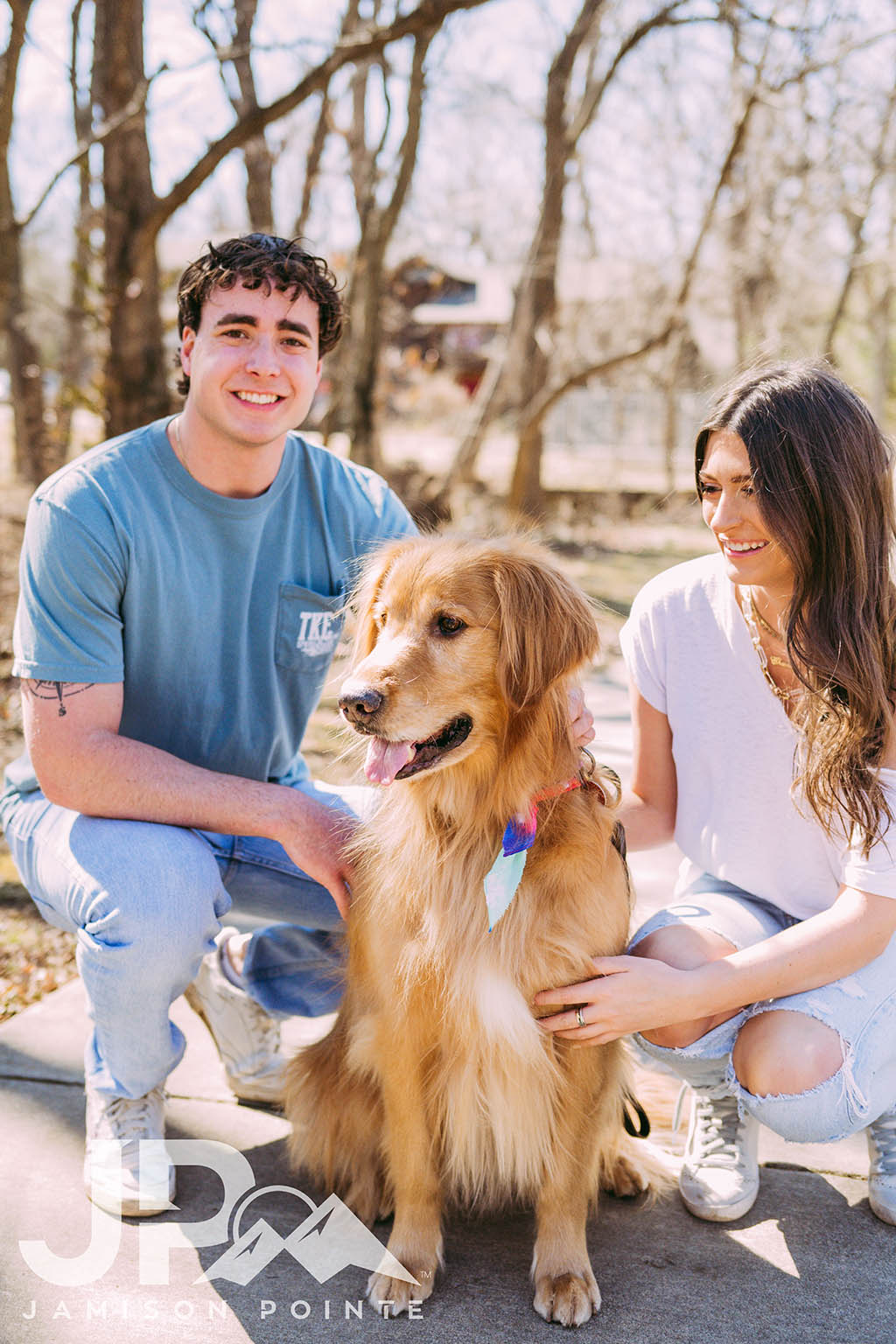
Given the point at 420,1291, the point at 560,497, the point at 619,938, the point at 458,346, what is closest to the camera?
the point at 420,1291

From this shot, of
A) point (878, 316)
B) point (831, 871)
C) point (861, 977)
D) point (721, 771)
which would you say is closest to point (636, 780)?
point (721, 771)

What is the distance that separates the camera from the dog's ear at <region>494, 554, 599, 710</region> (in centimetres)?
219

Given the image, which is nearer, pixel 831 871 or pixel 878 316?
pixel 831 871

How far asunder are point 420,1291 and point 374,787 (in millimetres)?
1002

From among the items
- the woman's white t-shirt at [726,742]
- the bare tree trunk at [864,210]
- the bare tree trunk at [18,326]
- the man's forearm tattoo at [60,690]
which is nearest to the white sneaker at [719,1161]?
the woman's white t-shirt at [726,742]

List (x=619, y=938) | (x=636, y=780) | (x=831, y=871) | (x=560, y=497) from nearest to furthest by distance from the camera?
1. (x=619, y=938)
2. (x=831, y=871)
3. (x=636, y=780)
4. (x=560, y=497)

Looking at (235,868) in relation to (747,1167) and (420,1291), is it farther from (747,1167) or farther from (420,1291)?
(747,1167)

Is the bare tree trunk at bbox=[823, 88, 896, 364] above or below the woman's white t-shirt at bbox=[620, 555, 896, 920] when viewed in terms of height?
above

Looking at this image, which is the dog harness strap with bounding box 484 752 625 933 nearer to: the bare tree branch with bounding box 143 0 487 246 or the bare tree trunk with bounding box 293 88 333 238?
the bare tree branch with bounding box 143 0 487 246

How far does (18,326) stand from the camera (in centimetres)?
1292

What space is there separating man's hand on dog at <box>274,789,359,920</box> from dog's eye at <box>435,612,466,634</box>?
21.5 inches

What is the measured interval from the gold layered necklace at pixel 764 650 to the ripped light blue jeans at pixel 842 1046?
0.52 m

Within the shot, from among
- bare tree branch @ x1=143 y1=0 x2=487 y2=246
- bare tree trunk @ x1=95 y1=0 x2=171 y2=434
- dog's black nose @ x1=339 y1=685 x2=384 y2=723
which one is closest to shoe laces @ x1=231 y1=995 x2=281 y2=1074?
dog's black nose @ x1=339 y1=685 x2=384 y2=723

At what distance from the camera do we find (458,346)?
39.6m
